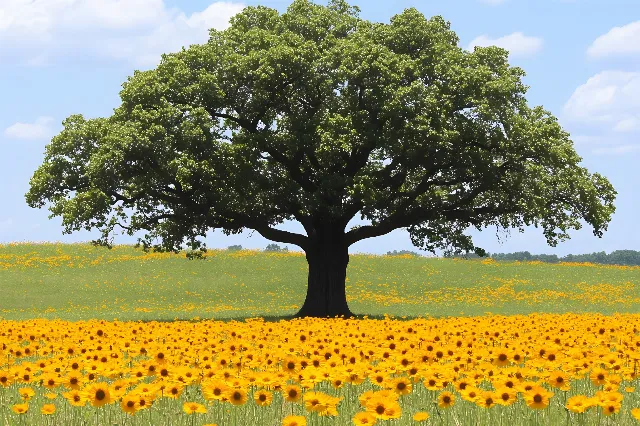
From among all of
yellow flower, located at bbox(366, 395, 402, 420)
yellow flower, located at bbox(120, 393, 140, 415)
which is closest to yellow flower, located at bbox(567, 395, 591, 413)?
yellow flower, located at bbox(366, 395, 402, 420)

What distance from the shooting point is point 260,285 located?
52062 millimetres

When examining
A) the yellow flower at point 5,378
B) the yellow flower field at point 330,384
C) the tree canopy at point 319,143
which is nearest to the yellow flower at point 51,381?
the yellow flower field at point 330,384

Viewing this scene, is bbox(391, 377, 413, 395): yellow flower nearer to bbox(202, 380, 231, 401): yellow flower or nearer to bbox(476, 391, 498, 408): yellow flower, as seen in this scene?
bbox(476, 391, 498, 408): yellow flower

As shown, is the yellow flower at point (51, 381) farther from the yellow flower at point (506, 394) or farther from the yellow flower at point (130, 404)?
the yellow flower at point (506, 394)

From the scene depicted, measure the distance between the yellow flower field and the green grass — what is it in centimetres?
2657

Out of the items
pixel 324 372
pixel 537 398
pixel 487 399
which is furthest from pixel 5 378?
pixel 537 398

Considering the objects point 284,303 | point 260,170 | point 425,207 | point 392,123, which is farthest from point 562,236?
point 284,303

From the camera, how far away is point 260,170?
105 ft

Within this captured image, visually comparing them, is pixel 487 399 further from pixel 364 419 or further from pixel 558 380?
pixel 364 419

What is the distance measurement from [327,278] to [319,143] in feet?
24.2

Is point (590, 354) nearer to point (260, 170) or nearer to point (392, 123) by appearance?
point (392, 123)

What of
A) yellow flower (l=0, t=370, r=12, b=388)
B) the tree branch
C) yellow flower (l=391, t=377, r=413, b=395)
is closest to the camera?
yellow flower (l=391, t=377, r=413, b=395)

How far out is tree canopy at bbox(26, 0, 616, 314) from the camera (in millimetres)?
29172

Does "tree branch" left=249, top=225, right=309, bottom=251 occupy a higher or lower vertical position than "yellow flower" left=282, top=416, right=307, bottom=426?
higher
